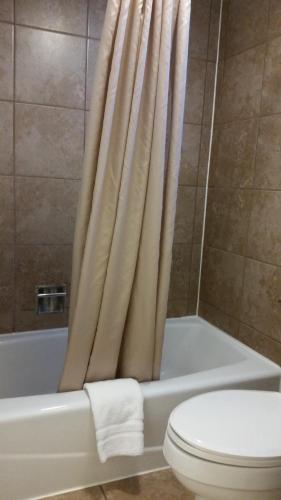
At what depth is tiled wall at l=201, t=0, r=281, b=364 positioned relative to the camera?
180cm

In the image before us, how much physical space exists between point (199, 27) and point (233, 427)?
75.3 inches

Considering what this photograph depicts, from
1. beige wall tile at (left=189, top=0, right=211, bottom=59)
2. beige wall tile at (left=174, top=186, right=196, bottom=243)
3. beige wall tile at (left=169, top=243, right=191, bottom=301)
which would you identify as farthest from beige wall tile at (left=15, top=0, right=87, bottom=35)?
beige wall tile at (left=169, top=243, right=191, bottom=301)

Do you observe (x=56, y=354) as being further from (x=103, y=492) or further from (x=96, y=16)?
(x=96, y=16)

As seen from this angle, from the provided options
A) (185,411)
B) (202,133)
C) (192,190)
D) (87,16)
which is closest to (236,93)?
(202,133)

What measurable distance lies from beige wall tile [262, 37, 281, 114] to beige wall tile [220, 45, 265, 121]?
38 mm

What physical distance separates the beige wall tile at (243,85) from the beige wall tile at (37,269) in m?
1.10

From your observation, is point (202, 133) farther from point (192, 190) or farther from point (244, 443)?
point (244, 443)

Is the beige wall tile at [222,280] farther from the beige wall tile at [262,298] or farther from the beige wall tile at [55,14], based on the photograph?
the beige wall tile at [55,14]

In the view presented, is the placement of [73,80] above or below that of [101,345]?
above

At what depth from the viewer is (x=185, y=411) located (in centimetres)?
131

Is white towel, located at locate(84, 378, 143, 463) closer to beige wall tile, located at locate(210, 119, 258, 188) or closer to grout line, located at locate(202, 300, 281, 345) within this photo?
grout line, located at locate(202, 300, 281, 345)

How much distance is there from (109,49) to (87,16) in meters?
0.65

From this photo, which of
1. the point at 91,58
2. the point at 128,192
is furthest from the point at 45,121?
the point at 128,192

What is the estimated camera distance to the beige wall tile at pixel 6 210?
188cm
